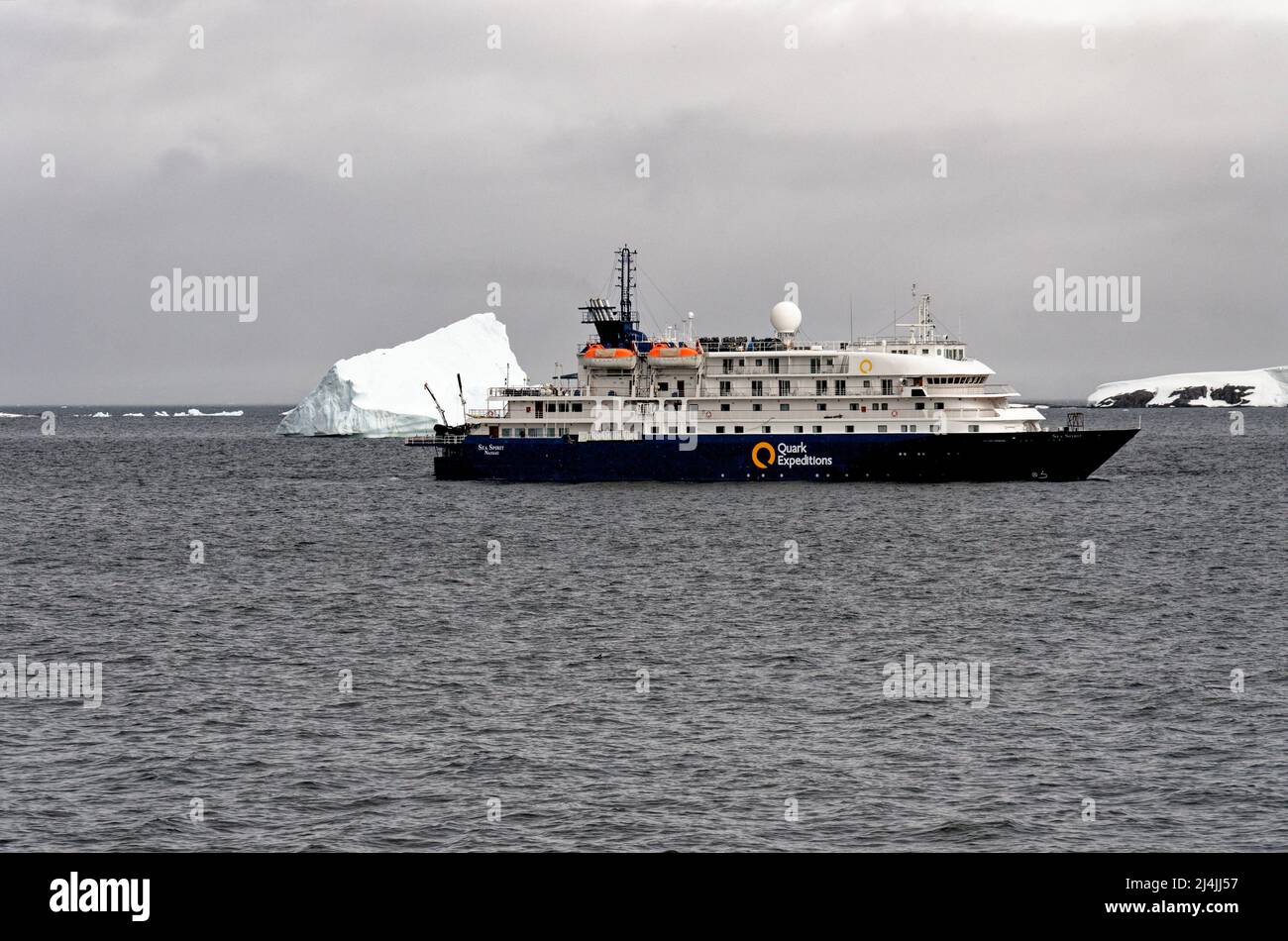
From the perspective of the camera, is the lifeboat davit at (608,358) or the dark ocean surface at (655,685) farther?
the lifeboat davit at (608,358)

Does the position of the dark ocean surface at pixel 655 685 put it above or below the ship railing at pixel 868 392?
below

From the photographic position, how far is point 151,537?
2237 inches

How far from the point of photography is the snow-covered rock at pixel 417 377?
146625mm

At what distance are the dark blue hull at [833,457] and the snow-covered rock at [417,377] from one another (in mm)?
72315

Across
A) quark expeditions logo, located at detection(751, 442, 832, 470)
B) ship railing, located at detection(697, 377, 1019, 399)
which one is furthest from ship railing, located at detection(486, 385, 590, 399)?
quark expeditions logo, located at detection(751, 442, 832, 470)

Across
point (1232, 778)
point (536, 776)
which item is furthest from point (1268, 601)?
point (536, 776)

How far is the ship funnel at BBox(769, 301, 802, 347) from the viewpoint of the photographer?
247ft

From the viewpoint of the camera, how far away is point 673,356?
7262 cm

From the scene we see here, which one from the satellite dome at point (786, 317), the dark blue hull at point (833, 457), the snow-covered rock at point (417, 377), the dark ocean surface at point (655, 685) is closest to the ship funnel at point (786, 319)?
the satellite dome at point (786, 317)

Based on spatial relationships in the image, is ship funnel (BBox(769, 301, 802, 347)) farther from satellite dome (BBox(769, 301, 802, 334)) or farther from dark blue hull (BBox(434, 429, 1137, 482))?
dark blue hull (BBox(434, 429, 1137, 482))

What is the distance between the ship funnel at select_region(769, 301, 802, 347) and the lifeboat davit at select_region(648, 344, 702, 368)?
596cm

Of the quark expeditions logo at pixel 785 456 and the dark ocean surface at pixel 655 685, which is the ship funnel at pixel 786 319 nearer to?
the quark expeditions logo at pixel 785 456

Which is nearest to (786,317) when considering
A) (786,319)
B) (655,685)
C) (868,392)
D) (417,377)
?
(786,319)
